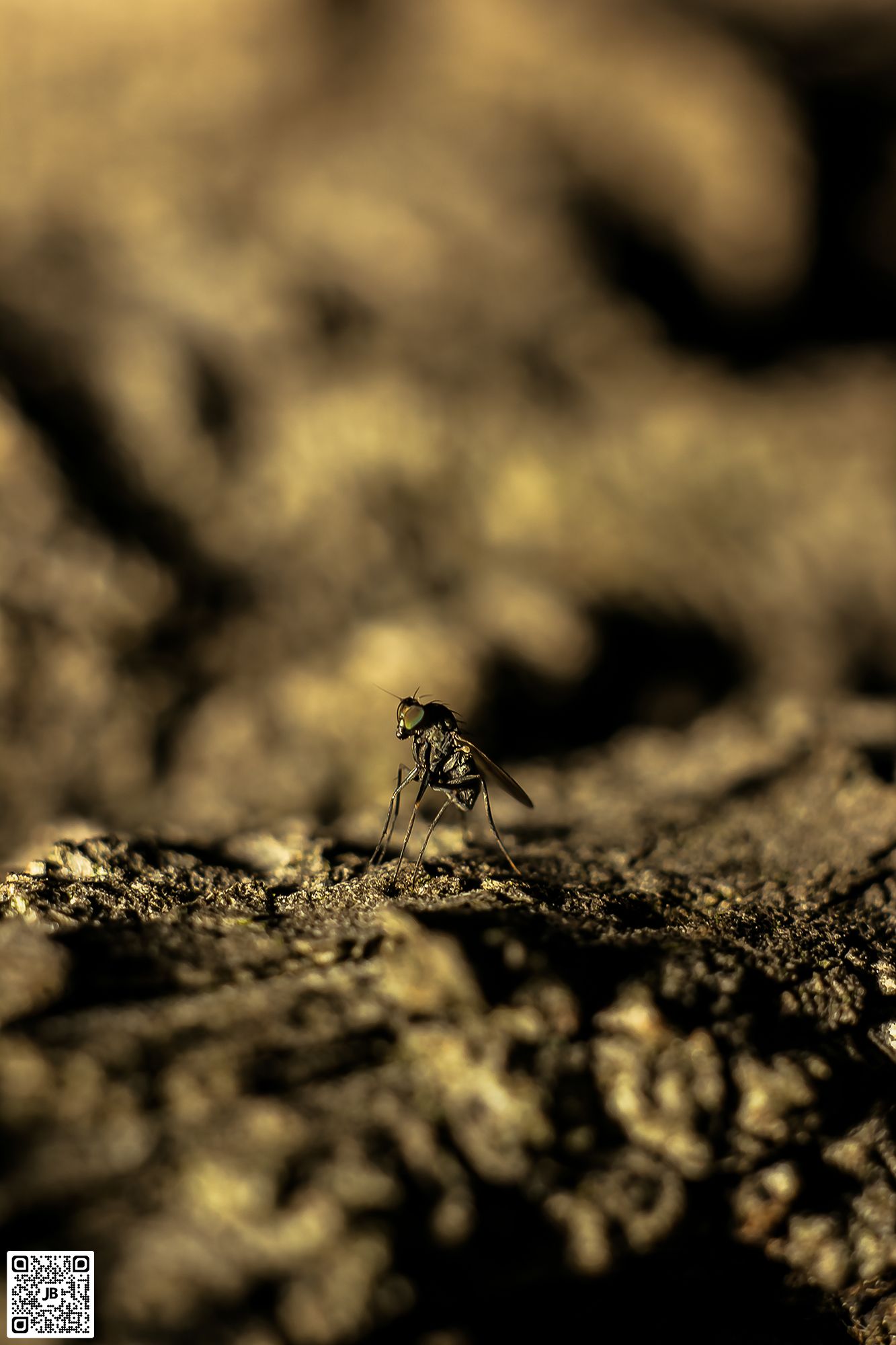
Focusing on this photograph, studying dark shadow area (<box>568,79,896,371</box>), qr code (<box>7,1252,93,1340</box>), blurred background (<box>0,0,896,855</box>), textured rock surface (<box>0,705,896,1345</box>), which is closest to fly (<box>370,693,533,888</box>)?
blurred background (<box>0,0,896,855</box>)

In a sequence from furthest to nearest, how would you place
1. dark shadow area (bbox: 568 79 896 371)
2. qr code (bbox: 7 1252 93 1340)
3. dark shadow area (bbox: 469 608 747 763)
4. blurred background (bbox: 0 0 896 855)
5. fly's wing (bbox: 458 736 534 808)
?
dark shadow area (bbox: 568 79 896 371)
dark shadow area (bbox: 469 608 747 763)
blurred background (bbox: 0 0 896 855)
fly's wing (bbox: 458 736 534 808)
qr code (bbox: 7 1252 93 1340)

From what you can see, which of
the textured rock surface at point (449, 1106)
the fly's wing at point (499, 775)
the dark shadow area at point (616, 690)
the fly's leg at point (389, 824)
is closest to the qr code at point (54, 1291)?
the textured rock surface at point (449, 1106)

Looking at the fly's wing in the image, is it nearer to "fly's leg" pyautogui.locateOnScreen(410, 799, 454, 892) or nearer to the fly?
the fly

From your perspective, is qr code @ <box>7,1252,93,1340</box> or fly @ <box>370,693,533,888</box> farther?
fly @ <box>370,693,533,888</box>

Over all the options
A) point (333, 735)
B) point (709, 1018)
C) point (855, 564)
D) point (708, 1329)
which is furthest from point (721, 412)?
point (708, 1329)

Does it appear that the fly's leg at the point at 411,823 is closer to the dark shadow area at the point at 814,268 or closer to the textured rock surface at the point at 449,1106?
the textured rock surface at the point at 449,1106

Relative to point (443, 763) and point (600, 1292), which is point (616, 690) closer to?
point (443, 763)

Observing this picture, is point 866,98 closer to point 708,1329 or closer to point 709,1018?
point 709,1018
